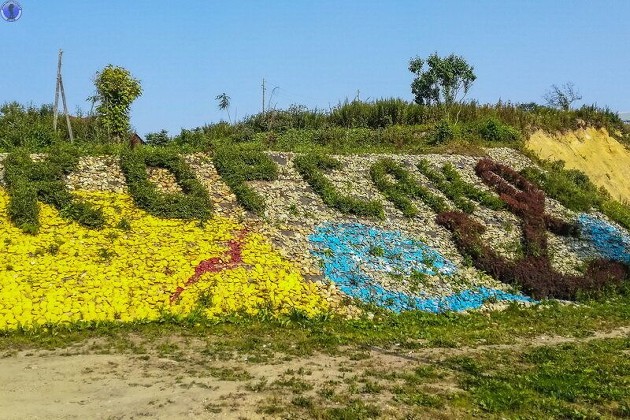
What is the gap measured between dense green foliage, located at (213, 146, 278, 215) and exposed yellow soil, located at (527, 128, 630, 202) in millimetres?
16213

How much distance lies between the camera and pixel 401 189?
20.4 metres

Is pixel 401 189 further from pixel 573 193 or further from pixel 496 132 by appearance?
pixel 496 132

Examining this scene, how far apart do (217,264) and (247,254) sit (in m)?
0.95

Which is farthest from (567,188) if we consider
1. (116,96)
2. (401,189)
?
(116,96)

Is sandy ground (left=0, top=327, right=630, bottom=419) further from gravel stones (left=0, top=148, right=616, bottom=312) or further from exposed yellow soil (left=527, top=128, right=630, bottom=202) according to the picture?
exposed yellow soil (left=527, top=128, right=630, bottom=202)

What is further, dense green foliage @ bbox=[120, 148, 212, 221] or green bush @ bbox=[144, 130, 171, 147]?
green bush @ bbox=[144, 130, 171, 147]

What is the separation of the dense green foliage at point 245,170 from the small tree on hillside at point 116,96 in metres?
6.71

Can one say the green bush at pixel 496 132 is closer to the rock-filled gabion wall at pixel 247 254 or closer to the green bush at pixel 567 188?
the green bush at pixel 567 188

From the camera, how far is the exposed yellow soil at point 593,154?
105ft

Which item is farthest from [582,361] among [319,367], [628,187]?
[628,187]

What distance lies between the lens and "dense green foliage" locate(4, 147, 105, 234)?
1409 cm

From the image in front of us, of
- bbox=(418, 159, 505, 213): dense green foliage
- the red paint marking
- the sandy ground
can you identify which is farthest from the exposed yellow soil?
the sandy ground

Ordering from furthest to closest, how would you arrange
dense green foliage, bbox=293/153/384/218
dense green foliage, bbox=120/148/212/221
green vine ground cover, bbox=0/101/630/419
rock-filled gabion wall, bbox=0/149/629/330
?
1. dense green foliage, bbox=293/153/384/218
2. dense green foliage, bbox=120/148/212/221
3. rock-filled gabion wall, bbox=0/149/629/330
4. green vine ground cover, bbox=0/101/630/419

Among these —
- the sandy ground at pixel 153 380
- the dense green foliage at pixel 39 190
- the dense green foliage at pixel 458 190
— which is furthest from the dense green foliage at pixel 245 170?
the sandy ground at pixel 153 380
